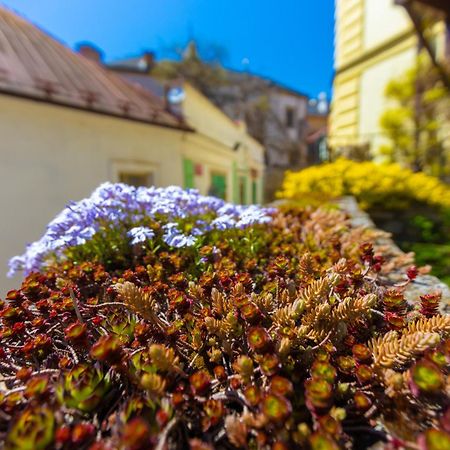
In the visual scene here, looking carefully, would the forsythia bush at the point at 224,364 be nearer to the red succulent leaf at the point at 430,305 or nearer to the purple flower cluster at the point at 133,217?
the red succulent leaf at the point at 430,305

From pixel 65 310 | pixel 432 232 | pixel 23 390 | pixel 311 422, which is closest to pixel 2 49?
pixel 65 310

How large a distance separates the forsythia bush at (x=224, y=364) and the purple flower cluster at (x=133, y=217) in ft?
0.43

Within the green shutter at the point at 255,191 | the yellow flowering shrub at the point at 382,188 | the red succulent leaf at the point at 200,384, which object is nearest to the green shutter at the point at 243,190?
the green shutter at the point at 255,191

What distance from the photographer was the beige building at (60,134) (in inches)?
167

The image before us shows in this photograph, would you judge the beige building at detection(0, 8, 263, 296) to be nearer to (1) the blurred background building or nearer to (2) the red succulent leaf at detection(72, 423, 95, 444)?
(2) the red succulent leaf at detection(72, 423, 95, 444)

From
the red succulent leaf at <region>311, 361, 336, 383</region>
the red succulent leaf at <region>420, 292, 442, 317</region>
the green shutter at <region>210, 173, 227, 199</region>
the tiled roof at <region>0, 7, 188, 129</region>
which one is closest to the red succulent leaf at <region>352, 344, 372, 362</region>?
the red succulent leaf at <region>311, 361, 336, 383</region>

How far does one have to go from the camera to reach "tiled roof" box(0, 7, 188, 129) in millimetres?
4399

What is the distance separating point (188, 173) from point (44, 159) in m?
3.77

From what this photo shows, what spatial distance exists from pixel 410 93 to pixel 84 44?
12.5 metres

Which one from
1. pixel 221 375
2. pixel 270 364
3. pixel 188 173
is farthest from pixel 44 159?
pixel 270 364

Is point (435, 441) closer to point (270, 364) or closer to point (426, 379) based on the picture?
point (426, 379)

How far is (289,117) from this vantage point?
90.4ft

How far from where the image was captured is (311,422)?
2.39ft

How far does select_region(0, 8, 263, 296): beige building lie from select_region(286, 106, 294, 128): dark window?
22.0m
